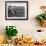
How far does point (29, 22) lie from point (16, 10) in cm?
37

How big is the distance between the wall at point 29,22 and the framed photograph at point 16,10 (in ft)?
0.21

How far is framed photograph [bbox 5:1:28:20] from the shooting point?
345 cm

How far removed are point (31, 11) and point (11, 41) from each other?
74 cm

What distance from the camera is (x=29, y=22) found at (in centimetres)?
348

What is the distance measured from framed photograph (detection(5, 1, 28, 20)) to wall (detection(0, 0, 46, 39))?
63 millimetres

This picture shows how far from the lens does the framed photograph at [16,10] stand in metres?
3.45

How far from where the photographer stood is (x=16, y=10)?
3.46m

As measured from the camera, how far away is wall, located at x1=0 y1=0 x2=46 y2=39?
3.46m

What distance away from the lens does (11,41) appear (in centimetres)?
333

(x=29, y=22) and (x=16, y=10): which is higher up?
(x=16, y=10)

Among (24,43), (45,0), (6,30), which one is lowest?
(24,43)

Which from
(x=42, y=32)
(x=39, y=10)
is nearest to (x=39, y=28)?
(x=42, y=32)

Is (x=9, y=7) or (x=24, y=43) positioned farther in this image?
(x=9, y=7)

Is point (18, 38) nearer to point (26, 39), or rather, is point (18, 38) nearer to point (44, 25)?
point (26, 39)
